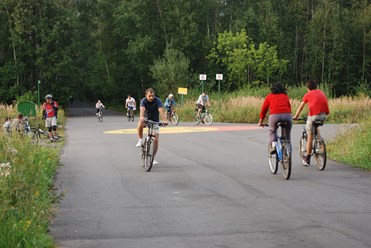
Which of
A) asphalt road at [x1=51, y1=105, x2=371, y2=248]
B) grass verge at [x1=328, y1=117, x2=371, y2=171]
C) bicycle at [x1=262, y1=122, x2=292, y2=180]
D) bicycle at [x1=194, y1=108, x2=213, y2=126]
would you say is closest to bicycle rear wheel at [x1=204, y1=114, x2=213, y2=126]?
bicycle at [x1=194, y1=108, x2=213, y2=126]

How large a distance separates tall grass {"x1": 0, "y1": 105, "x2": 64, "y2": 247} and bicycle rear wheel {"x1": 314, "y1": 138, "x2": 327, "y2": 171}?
5.63 metres

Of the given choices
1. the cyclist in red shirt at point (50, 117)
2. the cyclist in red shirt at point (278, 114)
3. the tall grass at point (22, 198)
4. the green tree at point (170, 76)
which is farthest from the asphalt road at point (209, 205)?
the green tree at point (170, 76)

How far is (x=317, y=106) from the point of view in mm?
12109

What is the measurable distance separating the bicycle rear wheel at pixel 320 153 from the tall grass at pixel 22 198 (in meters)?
5.63

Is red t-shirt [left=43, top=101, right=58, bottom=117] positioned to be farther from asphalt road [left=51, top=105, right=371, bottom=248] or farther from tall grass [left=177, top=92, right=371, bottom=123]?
tall grass [left=177, top=92, right=371, bottom=123]

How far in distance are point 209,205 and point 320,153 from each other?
4.60m

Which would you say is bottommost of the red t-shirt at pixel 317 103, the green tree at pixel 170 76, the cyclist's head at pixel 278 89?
the red t-shirt at pixel 317 103

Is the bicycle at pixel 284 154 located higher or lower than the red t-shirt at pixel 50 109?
lower

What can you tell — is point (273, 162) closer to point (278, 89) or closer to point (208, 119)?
point (278, 89)

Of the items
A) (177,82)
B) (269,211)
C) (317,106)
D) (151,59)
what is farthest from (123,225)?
(151,59)

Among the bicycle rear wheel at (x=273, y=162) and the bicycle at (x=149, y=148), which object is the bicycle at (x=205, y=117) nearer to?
the bicycle at (x=149, y=148)

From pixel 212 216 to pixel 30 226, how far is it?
2549 millimetres

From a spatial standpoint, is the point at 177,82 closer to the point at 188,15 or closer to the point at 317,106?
the point at 188,15

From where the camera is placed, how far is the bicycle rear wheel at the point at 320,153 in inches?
470
